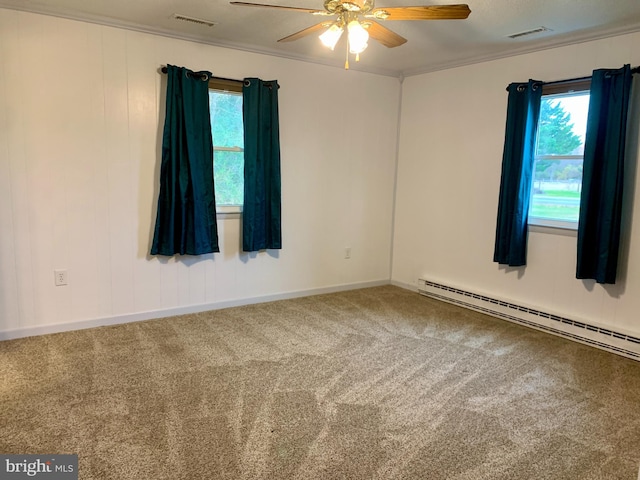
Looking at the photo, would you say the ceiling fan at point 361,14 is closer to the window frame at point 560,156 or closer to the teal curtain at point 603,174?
the teal curtain at point 603,174

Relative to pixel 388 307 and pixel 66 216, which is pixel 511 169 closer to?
pixel 388 307

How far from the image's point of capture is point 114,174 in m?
3.82

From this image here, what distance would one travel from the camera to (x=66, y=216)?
145 inches

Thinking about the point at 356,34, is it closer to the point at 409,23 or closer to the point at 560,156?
the point at 409,23

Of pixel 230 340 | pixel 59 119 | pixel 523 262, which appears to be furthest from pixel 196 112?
pixel 523 262

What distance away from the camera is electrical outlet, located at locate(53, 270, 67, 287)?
12.1ft

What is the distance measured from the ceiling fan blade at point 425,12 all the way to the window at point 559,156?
1850 millimetres

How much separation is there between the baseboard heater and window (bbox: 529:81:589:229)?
80 cm

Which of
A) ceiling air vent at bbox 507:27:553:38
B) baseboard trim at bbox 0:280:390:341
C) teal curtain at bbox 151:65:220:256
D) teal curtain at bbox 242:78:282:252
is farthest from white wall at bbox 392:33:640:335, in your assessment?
teal curtain at bbox 151:65:220:256

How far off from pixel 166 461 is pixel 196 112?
2.78 meters

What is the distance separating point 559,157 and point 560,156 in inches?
0.4

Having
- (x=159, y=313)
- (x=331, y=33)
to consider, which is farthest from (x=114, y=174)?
(x=331, y=33)

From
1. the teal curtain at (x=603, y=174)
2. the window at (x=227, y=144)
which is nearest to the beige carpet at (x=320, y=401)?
the teal curtain at (x=603, y=174)

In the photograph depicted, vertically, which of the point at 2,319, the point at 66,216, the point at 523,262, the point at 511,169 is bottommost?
the point at 2,319
